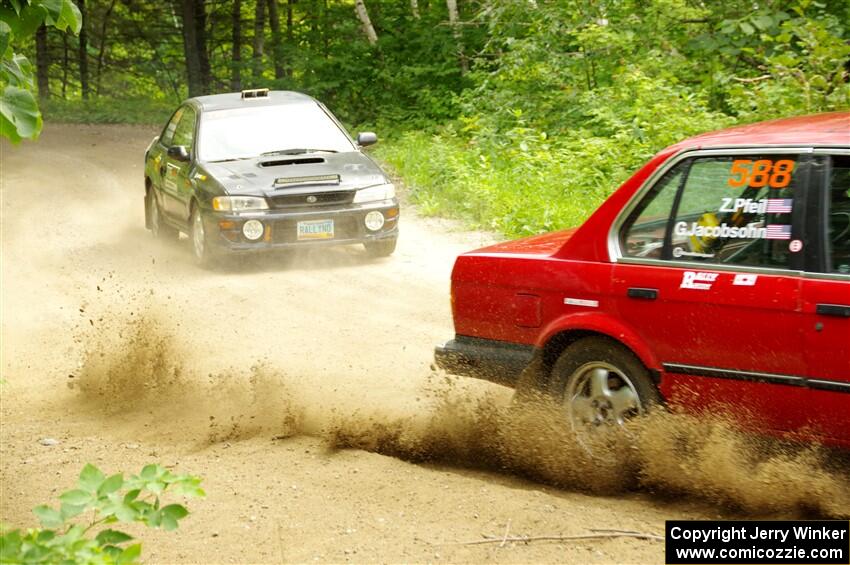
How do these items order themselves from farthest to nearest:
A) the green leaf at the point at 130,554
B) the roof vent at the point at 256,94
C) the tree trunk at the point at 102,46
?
the tree trunk at the point at 102,46 < the roof vent at the point at 256,94 < the green leaf at the point at 130,554

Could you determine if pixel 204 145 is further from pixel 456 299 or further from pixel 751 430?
pixel 751 430

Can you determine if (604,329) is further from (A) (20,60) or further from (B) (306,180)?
(B) (306,180)

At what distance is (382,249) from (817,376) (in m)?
7.63

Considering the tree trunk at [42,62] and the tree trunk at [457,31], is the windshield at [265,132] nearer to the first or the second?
the tree trunk at [457,31]

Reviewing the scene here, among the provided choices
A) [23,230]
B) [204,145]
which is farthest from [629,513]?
[23,230]

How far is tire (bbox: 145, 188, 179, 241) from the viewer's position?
13648mm

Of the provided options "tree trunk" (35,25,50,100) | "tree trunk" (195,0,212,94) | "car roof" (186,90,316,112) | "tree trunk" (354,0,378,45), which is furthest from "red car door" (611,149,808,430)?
"tree trunk" (35,25,50,100)

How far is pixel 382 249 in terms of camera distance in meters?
12.0

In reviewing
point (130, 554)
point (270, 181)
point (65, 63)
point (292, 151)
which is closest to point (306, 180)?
point (270, 181)

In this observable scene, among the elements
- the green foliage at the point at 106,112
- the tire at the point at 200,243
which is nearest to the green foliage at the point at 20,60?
the tire at the point at 200,243

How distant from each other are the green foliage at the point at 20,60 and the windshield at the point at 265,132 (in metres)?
7.83

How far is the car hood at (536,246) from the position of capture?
19.3 ft

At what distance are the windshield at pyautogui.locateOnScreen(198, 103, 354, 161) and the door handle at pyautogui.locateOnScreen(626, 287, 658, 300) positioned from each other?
7.48m

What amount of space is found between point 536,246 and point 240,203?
583 centimetres
